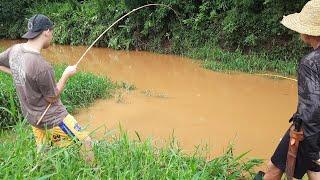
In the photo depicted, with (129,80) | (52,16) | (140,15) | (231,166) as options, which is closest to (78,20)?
(52,16)

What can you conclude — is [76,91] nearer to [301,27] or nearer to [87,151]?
[87,151]

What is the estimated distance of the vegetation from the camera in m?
10.5

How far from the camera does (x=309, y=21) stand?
3.15m

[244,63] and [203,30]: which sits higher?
[203,30]

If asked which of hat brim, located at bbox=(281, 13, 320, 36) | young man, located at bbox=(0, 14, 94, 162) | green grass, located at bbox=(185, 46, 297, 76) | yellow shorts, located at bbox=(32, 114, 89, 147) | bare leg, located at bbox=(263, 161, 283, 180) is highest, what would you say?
hat brim, located at bbox=(281, 13, 320, 36)

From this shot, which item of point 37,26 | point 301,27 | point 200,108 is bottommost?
point 200,108

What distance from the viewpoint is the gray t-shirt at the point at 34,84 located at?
344 cm

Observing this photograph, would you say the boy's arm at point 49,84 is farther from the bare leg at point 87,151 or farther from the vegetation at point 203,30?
the vegetation at point 203,30

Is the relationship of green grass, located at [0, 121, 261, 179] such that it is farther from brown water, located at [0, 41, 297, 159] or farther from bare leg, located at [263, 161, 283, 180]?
brown water, located at [0, 41, 297, 159]

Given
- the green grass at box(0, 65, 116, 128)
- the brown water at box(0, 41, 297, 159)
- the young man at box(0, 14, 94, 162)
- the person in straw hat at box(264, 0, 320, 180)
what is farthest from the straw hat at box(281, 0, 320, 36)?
the green grass at box(0, 65, 116, 128)

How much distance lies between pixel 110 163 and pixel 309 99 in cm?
153

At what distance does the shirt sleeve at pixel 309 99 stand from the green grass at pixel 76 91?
13.6 feet

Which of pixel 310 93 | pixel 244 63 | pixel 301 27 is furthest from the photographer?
pixel 244 63

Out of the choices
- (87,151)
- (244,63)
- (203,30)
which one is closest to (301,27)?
(87,151)
